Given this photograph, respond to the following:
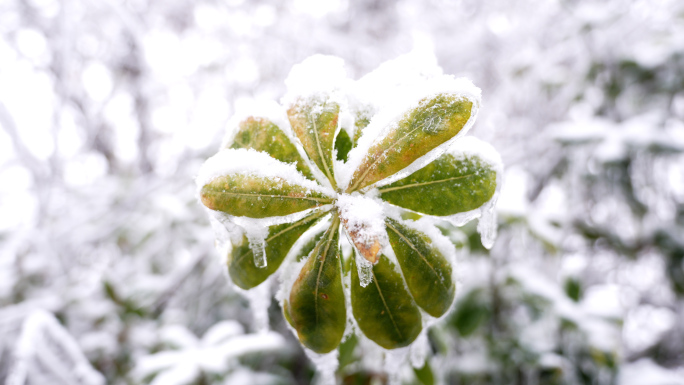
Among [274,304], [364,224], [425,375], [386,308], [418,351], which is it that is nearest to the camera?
[364,224]

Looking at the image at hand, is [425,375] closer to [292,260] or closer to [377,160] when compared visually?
[292,260]

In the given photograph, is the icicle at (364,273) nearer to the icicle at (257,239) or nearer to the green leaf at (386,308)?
the green leaf at (386,308)

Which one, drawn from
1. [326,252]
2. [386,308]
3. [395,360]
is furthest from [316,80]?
[395,360]

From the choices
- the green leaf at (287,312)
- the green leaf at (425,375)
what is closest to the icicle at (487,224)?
the green leaf at (287,312)

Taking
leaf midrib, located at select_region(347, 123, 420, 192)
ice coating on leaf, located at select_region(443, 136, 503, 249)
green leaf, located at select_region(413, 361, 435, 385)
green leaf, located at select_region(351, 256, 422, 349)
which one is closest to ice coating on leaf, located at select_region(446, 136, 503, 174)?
ice coating on leaf, located at select_region(443, 136, 503, 249)

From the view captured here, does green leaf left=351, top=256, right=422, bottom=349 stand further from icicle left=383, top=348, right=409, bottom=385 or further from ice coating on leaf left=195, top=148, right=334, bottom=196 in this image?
ice coating on leaf left=195, top=148, right=334, bottom=196

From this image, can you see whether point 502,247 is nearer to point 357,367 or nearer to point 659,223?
point 659,223
